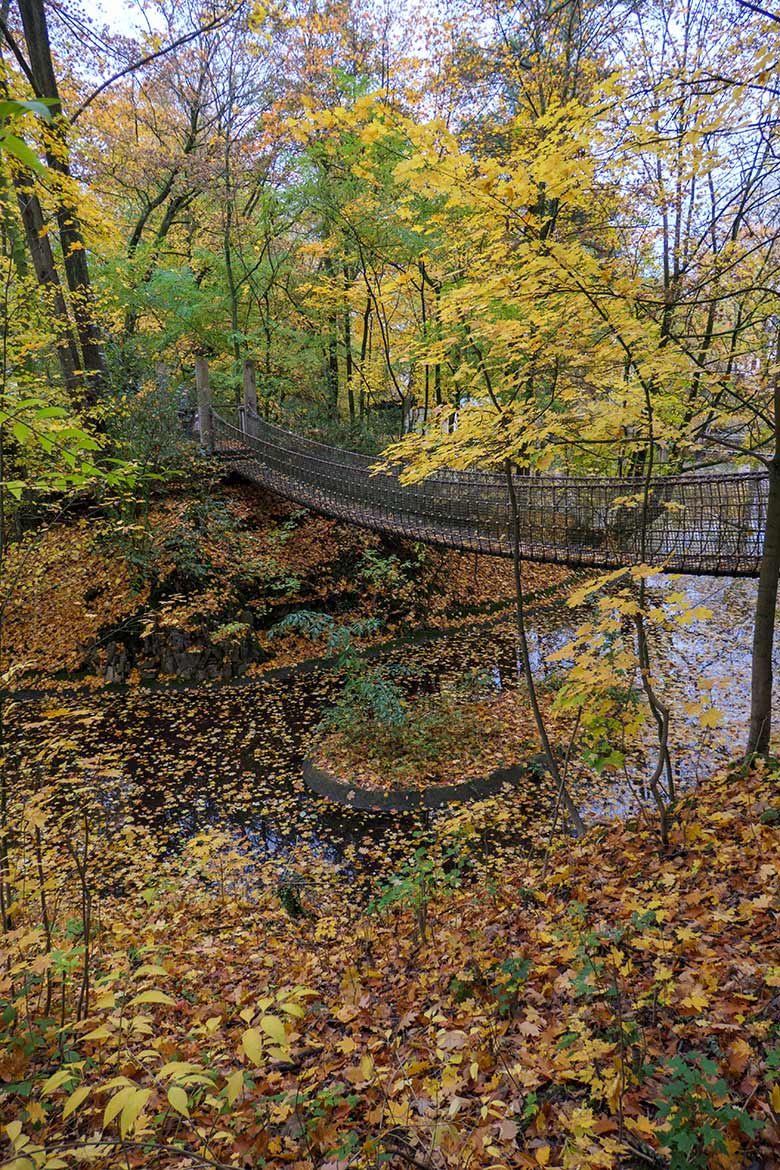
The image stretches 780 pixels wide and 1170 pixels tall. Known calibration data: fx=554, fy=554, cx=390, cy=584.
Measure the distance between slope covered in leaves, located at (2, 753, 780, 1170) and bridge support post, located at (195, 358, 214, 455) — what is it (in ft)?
26.5

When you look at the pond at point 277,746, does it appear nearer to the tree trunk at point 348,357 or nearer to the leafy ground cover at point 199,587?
the leafy ground cover at point 199,587

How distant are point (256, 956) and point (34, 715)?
16.0ft

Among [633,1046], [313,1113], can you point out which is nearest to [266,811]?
[313,1113]

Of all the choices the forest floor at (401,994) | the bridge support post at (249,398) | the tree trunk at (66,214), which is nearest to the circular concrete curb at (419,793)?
the forest floor at (401,994)

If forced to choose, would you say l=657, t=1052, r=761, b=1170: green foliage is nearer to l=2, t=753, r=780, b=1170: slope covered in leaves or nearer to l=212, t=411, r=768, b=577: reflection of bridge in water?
l=2, t=753, r=780, b=1170: slope covered in leaves

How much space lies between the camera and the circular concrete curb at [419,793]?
4.48m

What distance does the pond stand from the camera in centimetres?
427

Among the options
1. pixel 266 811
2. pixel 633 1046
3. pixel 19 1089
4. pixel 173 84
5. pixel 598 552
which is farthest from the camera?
pixel 173 84

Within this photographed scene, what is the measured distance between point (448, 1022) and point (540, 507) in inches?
215

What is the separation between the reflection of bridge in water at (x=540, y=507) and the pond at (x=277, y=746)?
0.71 metres

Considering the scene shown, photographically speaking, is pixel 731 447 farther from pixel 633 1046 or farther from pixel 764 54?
pixel 633 1046

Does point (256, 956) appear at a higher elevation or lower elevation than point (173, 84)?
lower

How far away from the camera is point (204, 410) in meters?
9.77

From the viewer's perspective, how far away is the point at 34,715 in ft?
20.4
